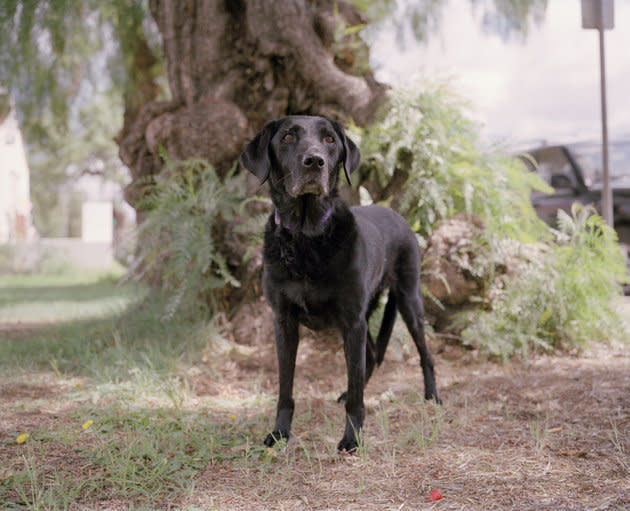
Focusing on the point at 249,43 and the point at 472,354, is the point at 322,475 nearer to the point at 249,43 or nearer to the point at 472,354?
the point at 472,354

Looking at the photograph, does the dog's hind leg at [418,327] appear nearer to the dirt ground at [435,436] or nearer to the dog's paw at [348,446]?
the dirt ground at [435,436]

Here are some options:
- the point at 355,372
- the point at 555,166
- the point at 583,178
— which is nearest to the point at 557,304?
the point at 355,372

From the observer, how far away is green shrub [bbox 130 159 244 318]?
460cm

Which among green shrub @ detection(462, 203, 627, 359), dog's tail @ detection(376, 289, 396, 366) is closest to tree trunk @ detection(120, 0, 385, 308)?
dog's tail @ detection(376, 289, 396, 366)

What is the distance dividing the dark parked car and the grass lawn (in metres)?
3.81

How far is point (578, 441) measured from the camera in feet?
8.67

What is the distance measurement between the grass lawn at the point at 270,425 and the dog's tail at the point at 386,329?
0.87ft

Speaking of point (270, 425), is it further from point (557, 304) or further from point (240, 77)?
point (240, 77)

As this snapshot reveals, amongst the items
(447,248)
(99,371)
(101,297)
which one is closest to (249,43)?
(447,248)

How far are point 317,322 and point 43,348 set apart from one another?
306 centimetres

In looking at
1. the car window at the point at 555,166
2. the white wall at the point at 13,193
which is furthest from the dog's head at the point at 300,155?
the white wall at the point at 13,193

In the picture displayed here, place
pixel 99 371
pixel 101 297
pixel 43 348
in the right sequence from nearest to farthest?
pixel 99 371 → pixel 43 348 → pixel 101 297

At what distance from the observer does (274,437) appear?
270cm

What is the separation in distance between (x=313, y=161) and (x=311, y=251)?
47 centimetres
